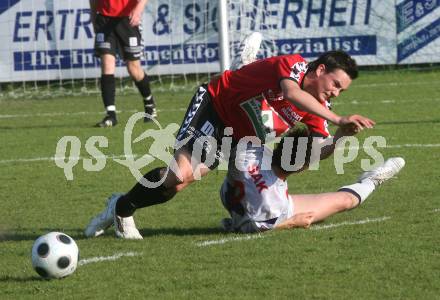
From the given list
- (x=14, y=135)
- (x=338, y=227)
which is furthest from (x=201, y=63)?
(x=338, y=227)

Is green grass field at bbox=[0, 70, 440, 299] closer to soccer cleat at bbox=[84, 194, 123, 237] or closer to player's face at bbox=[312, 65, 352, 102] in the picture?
soccer cleat at bbox=[84, 194, 123, 237]

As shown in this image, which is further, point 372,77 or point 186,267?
point 372,77

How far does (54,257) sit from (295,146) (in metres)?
2.31

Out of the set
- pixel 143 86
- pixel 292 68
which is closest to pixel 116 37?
pixel 143 86

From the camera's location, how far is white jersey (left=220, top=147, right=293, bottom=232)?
6.99m

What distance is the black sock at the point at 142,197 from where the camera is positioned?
6984 mm

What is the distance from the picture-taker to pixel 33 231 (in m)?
7.28

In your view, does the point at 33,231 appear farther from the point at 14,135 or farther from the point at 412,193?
the point at 14,135

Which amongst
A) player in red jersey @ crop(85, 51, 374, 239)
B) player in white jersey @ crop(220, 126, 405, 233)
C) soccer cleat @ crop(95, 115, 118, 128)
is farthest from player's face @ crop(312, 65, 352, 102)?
soccer cleat @ crop(95, 115, 118, 128)

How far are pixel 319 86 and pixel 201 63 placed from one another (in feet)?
38.5

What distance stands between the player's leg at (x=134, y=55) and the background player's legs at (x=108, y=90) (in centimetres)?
25

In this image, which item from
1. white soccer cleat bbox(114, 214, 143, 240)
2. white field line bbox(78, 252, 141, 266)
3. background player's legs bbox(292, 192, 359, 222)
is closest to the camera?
white field line bbox(78, 252, 141, 266)

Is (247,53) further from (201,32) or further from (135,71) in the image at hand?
(201,32)

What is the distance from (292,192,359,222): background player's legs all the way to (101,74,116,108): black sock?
6.31 m
